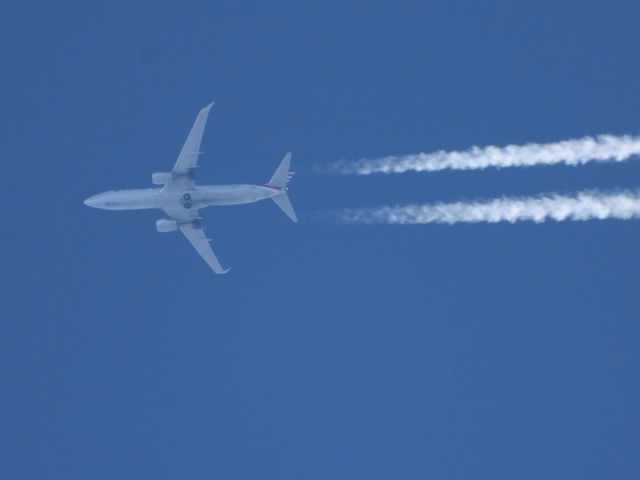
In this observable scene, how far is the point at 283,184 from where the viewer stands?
47.3 meters

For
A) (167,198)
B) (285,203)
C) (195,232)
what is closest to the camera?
(285,203)

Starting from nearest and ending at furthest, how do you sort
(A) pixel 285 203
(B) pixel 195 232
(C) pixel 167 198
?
(A) pixel 285 203 < (C) pixel 167 198 < (B) pixel 195 232

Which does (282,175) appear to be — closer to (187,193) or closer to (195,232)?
(187,193)

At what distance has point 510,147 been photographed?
152 feet

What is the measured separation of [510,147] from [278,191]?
11381 mm

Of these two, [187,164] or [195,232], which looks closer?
[187,164]

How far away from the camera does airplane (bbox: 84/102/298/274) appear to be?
154 feet

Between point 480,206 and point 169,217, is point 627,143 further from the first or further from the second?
point 169,217

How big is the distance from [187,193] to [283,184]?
16.0ft

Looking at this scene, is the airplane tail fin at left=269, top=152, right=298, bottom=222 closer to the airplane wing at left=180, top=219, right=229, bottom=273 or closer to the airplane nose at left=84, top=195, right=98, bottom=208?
the airplane wing at left=180, top=219, right=229, bottom=273

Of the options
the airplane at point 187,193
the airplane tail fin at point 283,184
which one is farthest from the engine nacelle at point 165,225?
the airplane tail fin at point 283,184

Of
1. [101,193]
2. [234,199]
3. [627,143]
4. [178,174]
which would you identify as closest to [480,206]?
[627,143]

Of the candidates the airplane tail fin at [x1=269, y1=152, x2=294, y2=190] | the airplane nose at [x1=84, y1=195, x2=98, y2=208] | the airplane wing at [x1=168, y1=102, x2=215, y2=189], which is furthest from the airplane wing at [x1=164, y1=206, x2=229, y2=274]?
the airplane tail fin at [x1=269, y1=152, x2=294, y2=190]

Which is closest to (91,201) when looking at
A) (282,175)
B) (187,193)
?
(187,193)
